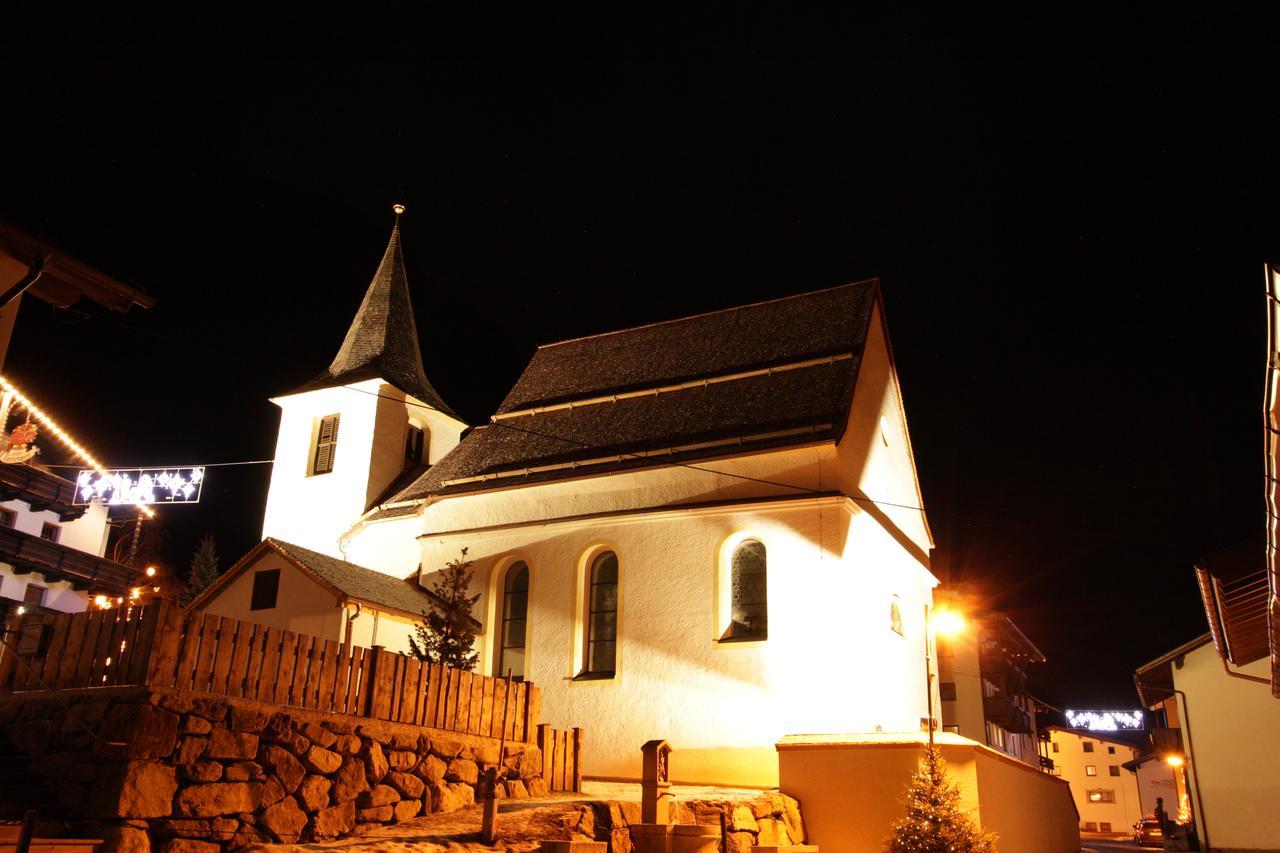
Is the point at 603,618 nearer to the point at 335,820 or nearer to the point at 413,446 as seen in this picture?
the point at 335,820

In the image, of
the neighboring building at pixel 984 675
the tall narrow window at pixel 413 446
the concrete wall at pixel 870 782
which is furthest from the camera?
the neighboring building at pixel 984 675

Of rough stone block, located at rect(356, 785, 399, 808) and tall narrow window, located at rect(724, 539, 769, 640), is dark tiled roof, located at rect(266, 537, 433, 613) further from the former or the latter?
rough stone block, located at rect(356, 785, 399, 808)

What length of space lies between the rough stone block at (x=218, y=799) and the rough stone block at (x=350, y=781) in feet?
3.67

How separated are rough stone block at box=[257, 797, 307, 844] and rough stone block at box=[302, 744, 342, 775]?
1.58 feet

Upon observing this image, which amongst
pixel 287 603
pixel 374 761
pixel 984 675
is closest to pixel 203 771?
pixel 374 761

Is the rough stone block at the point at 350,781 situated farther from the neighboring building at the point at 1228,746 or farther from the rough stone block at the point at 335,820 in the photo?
the neighboring building at the point at 1228,746

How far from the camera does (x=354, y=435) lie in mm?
32594

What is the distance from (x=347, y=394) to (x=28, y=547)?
44.7ft

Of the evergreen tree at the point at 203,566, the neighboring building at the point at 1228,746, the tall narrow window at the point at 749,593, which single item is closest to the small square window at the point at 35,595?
the evergreen tree at the point at 203,566

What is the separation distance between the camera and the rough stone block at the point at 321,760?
1154 centimetres

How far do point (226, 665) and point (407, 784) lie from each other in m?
2.82

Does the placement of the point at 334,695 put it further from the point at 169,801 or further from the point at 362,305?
the point at 362,305

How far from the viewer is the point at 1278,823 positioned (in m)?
22.6

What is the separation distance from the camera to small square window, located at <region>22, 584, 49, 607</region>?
1514 inches
